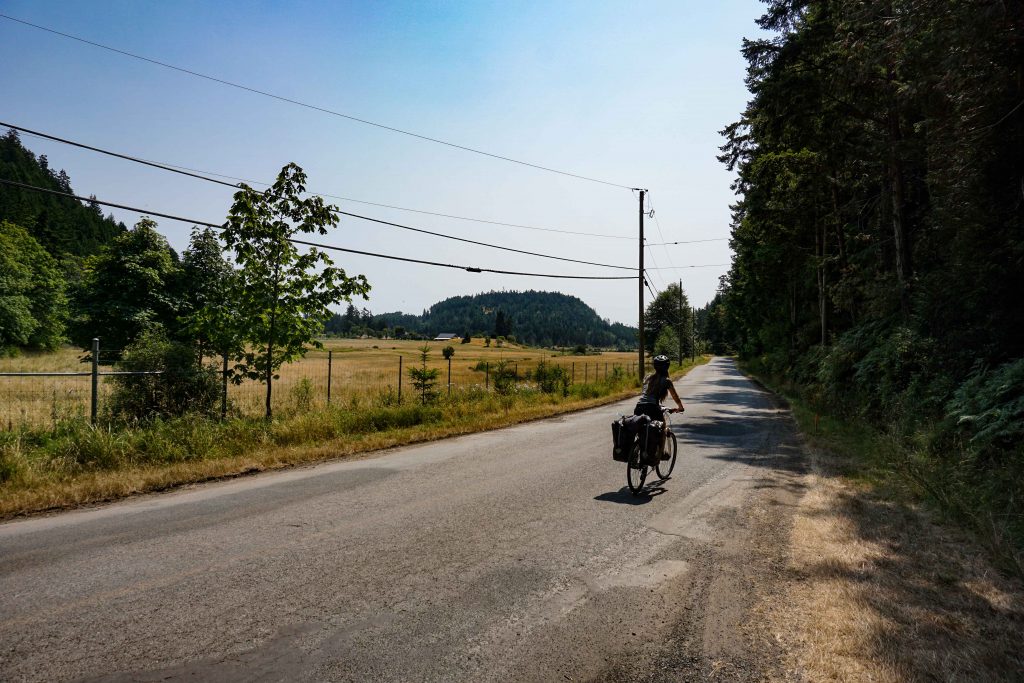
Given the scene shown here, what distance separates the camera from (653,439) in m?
7.63

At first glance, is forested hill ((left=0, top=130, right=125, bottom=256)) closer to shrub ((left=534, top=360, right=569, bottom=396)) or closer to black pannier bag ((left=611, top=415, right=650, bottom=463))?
shrub ((left=534, top=360, right=569, bottom=396))

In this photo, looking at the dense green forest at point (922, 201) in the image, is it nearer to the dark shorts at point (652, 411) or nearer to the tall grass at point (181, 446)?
the dark shorts at point (652, 411)

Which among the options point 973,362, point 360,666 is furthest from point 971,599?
point 973,362

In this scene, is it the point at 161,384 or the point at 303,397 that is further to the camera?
the point at 303,397

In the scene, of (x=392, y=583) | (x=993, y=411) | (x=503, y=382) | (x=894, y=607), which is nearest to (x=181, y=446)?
(x=392, y=583)

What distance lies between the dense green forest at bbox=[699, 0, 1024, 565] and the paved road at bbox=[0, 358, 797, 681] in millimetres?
3588

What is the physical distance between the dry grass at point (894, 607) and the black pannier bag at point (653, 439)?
79.3 inches

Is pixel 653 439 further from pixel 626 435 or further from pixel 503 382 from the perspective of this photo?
pixel 503 382

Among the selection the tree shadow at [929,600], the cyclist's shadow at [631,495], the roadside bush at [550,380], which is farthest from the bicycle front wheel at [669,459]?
the roadside bush at [550,380]

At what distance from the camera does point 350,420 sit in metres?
12.7

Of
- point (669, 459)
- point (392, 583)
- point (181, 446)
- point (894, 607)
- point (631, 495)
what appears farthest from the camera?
point (181, 446)

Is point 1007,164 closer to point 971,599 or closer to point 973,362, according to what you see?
point 973,362

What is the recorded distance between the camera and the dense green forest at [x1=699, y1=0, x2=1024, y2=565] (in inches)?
301

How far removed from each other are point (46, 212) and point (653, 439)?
319 ft
